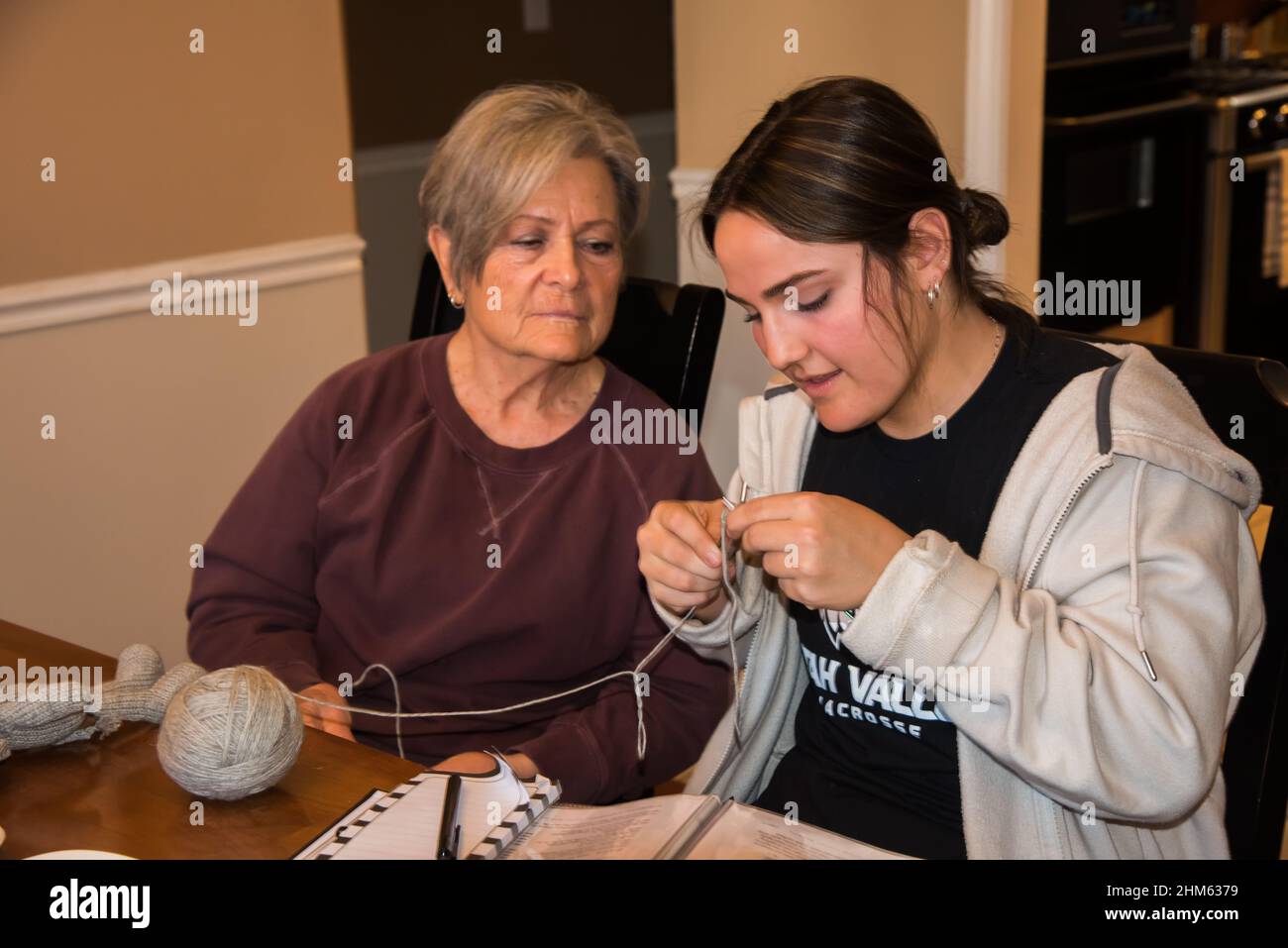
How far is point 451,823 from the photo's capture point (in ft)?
3.41

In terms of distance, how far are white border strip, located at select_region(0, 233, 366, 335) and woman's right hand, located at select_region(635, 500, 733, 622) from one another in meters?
1.43

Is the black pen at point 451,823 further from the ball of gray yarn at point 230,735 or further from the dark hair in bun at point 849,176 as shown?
the dark hair in bun at point 849,176

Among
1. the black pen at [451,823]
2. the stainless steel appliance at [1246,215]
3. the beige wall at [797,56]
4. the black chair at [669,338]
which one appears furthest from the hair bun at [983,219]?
the stainless steel appliance at [1246,215]

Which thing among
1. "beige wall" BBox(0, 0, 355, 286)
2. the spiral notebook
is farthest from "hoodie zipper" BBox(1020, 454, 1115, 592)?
"beige wall" BBox(0, 0, 355, 286)

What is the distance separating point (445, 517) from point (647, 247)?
9.06ft

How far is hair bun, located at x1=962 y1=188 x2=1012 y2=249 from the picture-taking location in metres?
1.35

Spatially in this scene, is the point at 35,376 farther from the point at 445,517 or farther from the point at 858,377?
the point at 858,377

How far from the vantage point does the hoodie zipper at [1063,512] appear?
116 centimetres

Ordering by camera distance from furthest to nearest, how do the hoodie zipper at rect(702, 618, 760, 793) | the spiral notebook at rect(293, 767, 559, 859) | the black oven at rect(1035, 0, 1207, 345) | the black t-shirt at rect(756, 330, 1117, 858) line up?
the black oven at rect(1035, 0, 1207, 345)
the hoodie zipper at rect(702, 618, 760, 793)
the black t-shirt at rect(756, 330, 1117, 858)
the spiral notebook at rect(293, 767, 559, 859)

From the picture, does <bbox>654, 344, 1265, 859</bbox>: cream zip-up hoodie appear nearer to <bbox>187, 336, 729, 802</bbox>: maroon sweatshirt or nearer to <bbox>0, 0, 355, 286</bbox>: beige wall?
<bbox>187, 336, 729, 802</bbox>: maroon sweatshirt

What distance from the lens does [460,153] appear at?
1669 millimetres

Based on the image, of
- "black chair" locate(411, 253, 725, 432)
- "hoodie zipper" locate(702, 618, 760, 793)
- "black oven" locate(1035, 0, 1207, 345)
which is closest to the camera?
"hoodie zipper" locate(702, 618, 760, 793)

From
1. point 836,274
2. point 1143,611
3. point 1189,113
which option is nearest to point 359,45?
point 1189,113

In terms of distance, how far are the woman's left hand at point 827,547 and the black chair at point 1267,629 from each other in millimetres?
317
